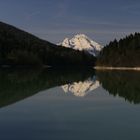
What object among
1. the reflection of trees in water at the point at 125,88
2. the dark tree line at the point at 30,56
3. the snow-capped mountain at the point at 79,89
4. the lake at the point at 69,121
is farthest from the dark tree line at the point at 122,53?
the lake at the point at 69,121

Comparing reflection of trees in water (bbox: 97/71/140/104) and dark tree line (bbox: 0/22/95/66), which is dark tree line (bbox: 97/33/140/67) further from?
reflection of trees in water (bbox: 97/71/140/104)

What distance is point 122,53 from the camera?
14500 cm

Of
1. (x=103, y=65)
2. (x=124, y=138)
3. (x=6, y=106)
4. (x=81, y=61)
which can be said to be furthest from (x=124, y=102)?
(x=81, y=61)

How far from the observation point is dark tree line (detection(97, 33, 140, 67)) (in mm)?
→ 139750

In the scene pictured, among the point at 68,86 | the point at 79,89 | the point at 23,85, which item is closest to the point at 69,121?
the point at 79,89

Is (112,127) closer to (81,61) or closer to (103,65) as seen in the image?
(103,65)

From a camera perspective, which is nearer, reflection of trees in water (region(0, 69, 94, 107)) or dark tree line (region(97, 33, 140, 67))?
reflection of trees in water (region(0, 69, 94, 107))

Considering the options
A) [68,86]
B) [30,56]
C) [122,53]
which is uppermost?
[122,53]

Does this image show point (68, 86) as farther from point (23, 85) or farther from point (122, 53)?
point (122, 53)

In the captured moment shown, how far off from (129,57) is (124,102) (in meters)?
113

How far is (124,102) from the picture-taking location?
2850cm

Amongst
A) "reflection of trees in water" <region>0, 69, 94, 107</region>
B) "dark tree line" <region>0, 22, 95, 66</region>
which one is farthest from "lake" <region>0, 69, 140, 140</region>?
"dark tree line" <region>0, 22, 95, 66</region>

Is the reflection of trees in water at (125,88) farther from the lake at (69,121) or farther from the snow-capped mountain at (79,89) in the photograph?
the lake at (69,121)

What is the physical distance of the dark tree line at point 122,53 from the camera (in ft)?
458
